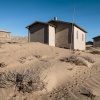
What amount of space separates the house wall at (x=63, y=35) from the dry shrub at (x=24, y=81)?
1713 centimetres

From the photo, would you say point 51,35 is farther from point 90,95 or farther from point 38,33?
point 90,95

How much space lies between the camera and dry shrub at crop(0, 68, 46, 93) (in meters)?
6.60

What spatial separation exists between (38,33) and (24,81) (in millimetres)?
17724

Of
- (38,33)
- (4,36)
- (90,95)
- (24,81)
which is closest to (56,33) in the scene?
(38,33)

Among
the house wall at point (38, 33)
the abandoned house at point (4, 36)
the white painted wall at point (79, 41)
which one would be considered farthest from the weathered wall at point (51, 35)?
the abandoned house at point (4, 36)

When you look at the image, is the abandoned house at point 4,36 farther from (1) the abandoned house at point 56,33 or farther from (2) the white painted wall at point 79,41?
(2) the white painted wall at point 79,41

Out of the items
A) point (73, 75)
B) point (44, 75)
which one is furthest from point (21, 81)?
point (73, 75)

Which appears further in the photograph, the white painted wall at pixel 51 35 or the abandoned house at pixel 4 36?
the abandoned house at pixel 4 36

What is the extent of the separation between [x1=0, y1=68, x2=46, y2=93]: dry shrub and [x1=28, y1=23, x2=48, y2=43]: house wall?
53.8ft

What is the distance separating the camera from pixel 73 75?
8477mm

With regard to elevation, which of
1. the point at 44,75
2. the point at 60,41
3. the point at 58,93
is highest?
the point at 60,41

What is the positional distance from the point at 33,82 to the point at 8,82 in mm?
1049

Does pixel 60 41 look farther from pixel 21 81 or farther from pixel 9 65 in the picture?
pixel 21 81

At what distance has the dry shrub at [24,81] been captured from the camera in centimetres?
660
